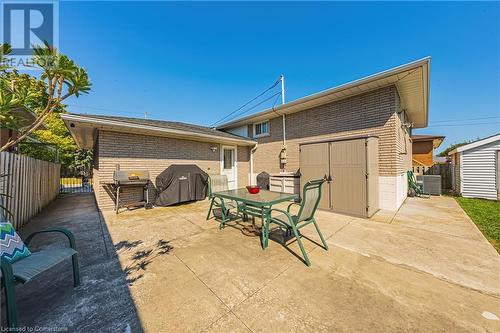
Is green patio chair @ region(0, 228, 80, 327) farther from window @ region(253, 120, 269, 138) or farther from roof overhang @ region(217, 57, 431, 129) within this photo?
window @ region(253, 120, 269, 138)

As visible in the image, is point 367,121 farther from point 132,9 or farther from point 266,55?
point 132,9

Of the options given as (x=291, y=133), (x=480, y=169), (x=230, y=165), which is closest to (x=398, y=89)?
(x=291, y=133)

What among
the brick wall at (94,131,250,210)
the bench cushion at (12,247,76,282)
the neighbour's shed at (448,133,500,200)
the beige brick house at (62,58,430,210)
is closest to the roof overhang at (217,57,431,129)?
the beige brick house at (62,58,430,210)

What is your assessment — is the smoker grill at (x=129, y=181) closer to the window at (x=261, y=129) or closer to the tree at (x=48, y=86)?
the tree at (x=48, y=86)

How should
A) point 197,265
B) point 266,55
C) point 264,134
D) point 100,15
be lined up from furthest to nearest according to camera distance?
point 266,55
point 264,134
point 100,15
point 197,265

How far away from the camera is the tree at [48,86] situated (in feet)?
6.55

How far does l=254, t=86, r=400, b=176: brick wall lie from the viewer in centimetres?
549

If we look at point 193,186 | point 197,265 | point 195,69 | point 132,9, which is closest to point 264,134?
point 193,186

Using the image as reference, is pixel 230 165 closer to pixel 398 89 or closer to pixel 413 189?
pixel 398 89

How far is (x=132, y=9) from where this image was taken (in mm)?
5199

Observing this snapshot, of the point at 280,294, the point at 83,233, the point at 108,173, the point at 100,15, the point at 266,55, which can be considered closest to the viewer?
the point at 280,294

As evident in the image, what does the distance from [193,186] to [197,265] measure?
4.57 m

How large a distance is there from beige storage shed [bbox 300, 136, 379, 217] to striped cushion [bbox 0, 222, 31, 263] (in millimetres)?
5971

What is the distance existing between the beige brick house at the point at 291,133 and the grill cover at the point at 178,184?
0.77m
